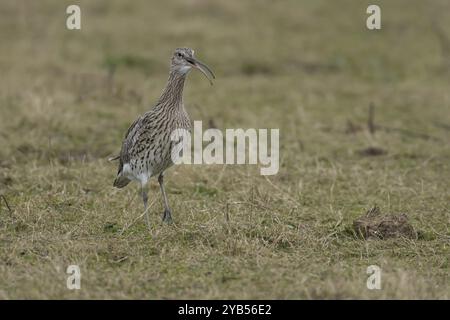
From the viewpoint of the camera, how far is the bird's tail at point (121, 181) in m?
7.01

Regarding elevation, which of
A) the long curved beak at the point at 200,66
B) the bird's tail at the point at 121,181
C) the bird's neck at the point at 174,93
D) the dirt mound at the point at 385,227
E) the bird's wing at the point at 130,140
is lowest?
the dirt mound at the point at 385,227

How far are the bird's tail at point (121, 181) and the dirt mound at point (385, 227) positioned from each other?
5.94 ft

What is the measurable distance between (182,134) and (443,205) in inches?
88.9

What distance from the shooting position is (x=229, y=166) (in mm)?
8000

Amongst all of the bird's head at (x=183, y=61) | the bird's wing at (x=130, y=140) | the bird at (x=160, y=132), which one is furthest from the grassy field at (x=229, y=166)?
the bird's head at (x=183, y=61)

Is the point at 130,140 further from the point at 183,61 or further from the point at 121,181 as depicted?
the point at 183,61

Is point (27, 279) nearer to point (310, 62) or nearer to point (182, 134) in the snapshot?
point (182, 134)

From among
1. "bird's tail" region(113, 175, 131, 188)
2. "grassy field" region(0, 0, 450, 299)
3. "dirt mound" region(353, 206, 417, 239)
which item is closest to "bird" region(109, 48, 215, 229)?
"bird's tail" region(113, 175, 131, 188)

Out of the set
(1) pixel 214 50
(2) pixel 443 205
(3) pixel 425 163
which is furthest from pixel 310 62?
(2) pixel 443 205

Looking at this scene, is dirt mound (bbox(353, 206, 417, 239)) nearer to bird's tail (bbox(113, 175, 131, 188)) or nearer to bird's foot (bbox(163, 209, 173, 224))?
bird's foot (bbox(163, 209, 173, 224))

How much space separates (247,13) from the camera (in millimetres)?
15023

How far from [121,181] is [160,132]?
30.2 inches

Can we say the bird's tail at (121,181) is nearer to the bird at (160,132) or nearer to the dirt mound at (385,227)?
the bird at (160,132)

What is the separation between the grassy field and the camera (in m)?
5.53
